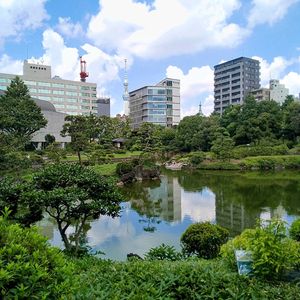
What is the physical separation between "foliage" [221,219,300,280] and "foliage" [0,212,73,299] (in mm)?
2328

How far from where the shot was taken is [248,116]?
4191cm

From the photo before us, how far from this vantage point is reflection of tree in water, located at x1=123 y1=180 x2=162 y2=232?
13648mm

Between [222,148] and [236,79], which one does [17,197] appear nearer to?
[222,148]

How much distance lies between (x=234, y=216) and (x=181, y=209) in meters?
2.77

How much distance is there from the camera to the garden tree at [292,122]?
3728 centimetres

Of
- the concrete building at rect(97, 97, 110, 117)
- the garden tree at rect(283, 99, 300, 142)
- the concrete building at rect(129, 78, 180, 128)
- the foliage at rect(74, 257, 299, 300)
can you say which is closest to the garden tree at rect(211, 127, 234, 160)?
the garden tree at rect(283, 99, 300, 142)

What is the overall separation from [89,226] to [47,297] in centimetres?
1076

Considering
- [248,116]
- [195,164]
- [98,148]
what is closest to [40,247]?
[98,148]

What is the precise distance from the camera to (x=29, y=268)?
6.79ft

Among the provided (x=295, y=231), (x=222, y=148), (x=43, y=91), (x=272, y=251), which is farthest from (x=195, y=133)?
(x=272, y=251)

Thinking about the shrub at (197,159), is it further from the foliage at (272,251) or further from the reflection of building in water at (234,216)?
the foliage at (272,251)

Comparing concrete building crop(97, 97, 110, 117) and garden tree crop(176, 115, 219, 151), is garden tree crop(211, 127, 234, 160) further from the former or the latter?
concrete building crop(97, 97, 110, 117)

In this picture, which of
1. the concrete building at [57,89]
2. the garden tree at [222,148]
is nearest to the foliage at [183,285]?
the garden tree at [222,148]

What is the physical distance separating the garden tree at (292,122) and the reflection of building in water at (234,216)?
23306 mm
